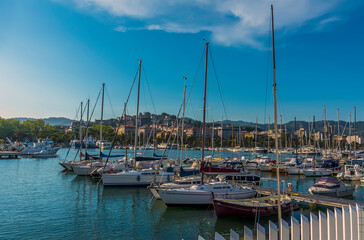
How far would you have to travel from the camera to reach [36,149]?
265 ft

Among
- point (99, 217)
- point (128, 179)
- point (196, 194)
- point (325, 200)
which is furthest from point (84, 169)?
point (325, 200)

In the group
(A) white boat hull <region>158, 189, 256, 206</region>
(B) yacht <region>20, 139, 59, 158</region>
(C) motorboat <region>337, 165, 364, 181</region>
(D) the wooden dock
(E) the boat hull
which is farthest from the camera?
(B) yacht <region>20, 139, 59, 158</region>

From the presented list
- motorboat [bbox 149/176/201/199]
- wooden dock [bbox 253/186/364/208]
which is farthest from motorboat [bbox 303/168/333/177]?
motorboat [bbox 149/176/201/199]

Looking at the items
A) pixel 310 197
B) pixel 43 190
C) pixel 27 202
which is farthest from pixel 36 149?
pixel 310 197

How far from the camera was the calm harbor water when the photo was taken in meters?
16.2

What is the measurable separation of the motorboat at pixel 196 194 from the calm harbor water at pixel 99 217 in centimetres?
61

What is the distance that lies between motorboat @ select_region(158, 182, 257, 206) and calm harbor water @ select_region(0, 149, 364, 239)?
0.61m

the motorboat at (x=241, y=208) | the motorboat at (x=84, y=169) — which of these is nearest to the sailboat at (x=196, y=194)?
the motorboat at (x=241, y=208)

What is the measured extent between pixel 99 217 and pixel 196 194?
7171 millimetres

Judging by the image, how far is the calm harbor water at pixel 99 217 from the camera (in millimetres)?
16234

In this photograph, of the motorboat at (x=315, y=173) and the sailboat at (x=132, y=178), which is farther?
the motorboat at (x=315, y=173)

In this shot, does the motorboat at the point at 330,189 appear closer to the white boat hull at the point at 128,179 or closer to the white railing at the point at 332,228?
the white boat hull at the point at 128,179

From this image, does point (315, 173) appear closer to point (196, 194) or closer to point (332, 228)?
point (196, 194)

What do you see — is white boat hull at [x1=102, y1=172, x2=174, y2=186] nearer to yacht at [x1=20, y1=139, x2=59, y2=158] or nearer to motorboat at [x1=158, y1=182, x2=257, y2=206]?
motorboat at [x1=158, y1=182, x2=257, y2=206]
